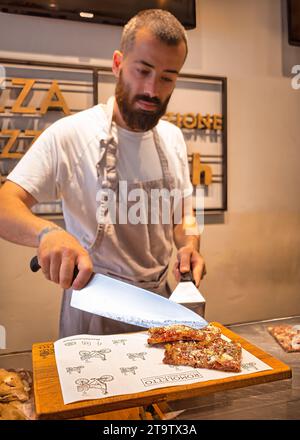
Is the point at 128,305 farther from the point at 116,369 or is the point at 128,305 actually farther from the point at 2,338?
the point at 2,338

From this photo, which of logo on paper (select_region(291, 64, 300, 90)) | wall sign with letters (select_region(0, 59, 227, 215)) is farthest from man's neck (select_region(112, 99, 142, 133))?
logo on paper (select_region(291, 64, 300, 90))

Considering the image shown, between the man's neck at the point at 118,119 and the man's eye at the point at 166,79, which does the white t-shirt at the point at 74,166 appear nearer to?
the man's neck at the point at 118,119

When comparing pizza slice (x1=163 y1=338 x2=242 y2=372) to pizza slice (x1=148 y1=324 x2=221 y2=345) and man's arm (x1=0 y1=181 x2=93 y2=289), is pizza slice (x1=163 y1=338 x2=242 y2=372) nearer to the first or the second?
pizza slice (x1=148 y1=324 x2=221 y2=345)

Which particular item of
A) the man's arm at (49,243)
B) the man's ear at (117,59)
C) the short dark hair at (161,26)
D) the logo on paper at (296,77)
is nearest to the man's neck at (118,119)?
the man's ear at (117,59)

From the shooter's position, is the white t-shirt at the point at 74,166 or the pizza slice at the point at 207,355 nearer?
the pizza slice at the point at 207,355

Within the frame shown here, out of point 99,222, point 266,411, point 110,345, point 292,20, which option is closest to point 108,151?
point 99,222

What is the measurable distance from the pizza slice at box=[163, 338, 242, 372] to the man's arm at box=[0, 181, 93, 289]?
10.4 inches

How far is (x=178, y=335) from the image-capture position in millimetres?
1013

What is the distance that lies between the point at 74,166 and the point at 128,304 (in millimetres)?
580

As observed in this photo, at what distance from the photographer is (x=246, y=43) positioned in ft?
7.04

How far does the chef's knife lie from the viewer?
938 mm

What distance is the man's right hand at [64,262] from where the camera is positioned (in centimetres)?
87

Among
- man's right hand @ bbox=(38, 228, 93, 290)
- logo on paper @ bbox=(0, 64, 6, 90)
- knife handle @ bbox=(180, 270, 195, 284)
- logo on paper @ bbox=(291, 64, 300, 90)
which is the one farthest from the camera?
logo on paper @ bbox=(291, 64, 300, 90)

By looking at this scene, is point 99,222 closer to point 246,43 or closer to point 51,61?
point 51,61
